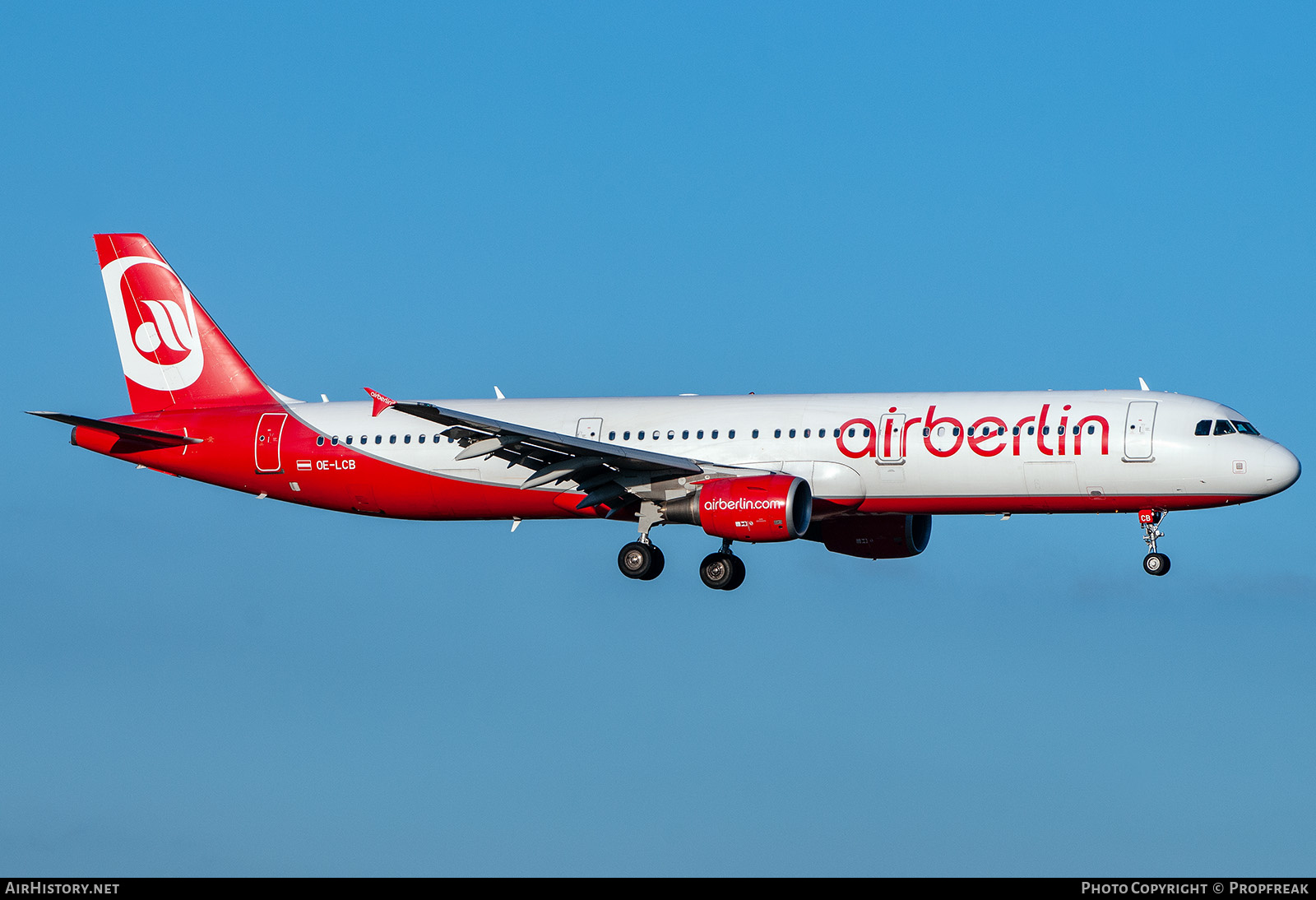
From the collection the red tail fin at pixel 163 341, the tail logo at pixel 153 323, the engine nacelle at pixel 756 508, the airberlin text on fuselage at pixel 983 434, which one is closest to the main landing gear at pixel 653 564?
the engine nacelle at pixel 756 508

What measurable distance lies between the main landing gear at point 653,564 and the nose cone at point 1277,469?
14412 millimetres

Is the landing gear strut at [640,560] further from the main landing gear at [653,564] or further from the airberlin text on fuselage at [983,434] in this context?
the airberlin text on fuselage at [983,434]

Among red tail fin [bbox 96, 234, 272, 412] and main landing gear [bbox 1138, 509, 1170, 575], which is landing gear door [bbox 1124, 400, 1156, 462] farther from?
red tail fin [bbox 96, 234, 272, 412]

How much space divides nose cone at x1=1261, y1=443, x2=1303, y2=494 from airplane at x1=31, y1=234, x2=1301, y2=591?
0.18 feet

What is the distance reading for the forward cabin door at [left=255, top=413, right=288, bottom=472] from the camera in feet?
190

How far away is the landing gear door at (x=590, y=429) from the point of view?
54938 mm

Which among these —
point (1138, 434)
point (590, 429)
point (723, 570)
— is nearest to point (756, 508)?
point (723, 570)

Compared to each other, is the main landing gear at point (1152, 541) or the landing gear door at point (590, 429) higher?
the landing gear door at point (590, 429)

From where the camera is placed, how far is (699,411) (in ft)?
178

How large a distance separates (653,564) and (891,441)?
7.68 metres

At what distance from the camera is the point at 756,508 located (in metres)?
50.4

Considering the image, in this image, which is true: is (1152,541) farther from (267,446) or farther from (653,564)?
(267,446)
